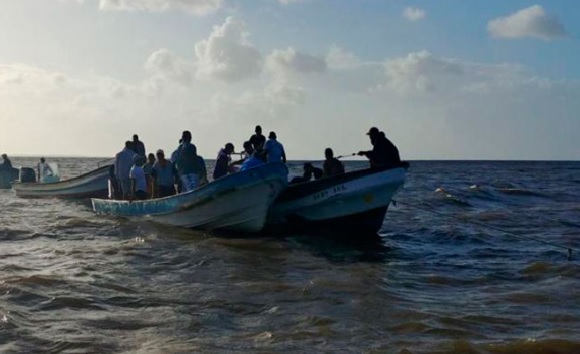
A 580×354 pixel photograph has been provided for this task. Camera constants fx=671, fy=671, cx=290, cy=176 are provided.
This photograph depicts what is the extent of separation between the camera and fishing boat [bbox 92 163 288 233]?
43.1 ft

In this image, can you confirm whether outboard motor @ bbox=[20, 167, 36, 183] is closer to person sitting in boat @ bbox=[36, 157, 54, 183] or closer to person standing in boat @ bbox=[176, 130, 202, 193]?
person sitting in boat @ bbox=[36, 157, 54, 183]

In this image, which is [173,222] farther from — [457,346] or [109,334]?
[457,346]

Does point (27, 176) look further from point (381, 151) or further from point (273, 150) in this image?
point (381, 151)

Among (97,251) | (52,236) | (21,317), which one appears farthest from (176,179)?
(21,317)

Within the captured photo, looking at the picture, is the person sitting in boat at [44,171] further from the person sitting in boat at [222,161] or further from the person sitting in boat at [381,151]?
the person sitting in boat at [381,151]

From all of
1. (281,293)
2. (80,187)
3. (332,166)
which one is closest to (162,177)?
(332,166)

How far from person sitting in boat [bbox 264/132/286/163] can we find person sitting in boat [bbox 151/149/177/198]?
9.93 ft

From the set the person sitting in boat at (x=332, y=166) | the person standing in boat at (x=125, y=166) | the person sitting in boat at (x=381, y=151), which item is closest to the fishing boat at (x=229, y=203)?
the person sitting in boat at (x=332, y=166)

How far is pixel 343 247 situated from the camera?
→ 12.9 m

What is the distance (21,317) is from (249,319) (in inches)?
94.2

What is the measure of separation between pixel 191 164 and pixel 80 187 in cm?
1113

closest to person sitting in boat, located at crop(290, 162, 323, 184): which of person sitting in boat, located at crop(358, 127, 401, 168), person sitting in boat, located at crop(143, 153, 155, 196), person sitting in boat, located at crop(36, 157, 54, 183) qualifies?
person sitting in boat, located at crop(358, 127, 401, 168)

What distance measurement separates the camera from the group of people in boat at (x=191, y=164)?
13.6 m

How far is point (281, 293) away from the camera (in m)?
8.49
